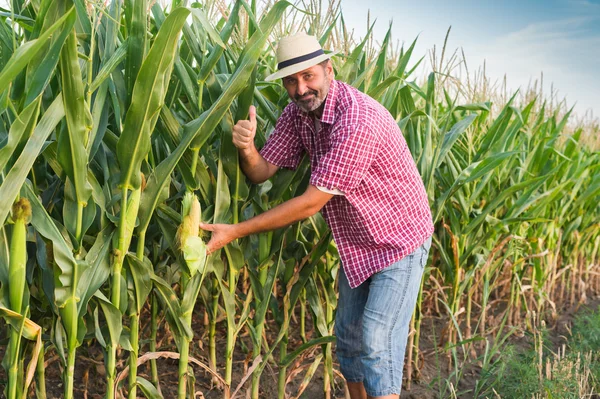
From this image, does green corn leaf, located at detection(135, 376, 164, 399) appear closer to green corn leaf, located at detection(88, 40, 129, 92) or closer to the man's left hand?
the man's left hand

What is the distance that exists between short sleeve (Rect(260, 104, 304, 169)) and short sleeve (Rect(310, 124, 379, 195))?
289mm

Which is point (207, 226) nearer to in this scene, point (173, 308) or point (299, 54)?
point (173, 308)

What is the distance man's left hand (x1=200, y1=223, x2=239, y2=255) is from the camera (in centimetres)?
221

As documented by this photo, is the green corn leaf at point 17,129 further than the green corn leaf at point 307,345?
No

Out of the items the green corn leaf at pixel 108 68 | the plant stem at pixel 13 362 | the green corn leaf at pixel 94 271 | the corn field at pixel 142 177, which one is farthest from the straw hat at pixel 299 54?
the plant stem at pixel 13 362

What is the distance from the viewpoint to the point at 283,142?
8.29 ft

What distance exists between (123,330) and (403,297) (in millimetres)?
1162

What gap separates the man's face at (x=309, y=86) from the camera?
7.59 feet

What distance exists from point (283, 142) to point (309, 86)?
30cm

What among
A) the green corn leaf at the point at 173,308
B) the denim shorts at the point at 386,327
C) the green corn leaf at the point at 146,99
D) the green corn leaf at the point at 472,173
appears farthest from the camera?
the green corn leaf at the point at 472,173

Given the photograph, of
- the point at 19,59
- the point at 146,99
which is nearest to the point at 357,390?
the point at 146,99

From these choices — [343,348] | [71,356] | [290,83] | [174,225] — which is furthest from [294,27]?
[71,356]

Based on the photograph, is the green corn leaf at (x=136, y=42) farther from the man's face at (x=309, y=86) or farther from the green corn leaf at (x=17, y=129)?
the man's face at (x=309, y=86)

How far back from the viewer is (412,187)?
8.30 ft
